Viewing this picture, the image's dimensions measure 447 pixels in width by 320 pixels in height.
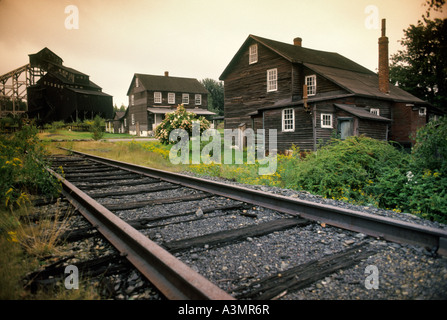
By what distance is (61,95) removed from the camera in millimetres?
41031

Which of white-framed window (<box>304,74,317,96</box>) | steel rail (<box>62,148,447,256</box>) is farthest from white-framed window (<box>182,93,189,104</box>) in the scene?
steel rail (<box>62,148,447,256</box>)

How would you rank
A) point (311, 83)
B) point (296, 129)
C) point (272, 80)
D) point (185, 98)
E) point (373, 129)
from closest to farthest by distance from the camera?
1. point (296, 129)
2. point (373, 129)
3. point (311, 83)
4. point (272, 80)
5. point (185, 98)

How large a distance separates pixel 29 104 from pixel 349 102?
4871cm

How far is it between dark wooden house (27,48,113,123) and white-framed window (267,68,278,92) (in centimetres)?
3021

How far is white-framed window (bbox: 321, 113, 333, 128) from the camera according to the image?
16.6 m

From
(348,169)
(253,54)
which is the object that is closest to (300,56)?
(253,54)

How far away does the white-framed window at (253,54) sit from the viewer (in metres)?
24.5

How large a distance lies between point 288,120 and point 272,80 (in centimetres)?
651

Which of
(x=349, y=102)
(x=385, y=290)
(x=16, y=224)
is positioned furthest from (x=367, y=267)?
(x=349, y=102)

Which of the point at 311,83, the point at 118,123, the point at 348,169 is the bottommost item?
the point at 348,169

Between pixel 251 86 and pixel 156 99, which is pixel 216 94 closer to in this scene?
pixel 156 99

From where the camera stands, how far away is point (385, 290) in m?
1.85

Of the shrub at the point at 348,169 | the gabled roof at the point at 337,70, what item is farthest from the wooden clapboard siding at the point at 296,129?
the shrub at the point at 348,169

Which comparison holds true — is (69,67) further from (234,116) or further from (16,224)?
(16,224)
